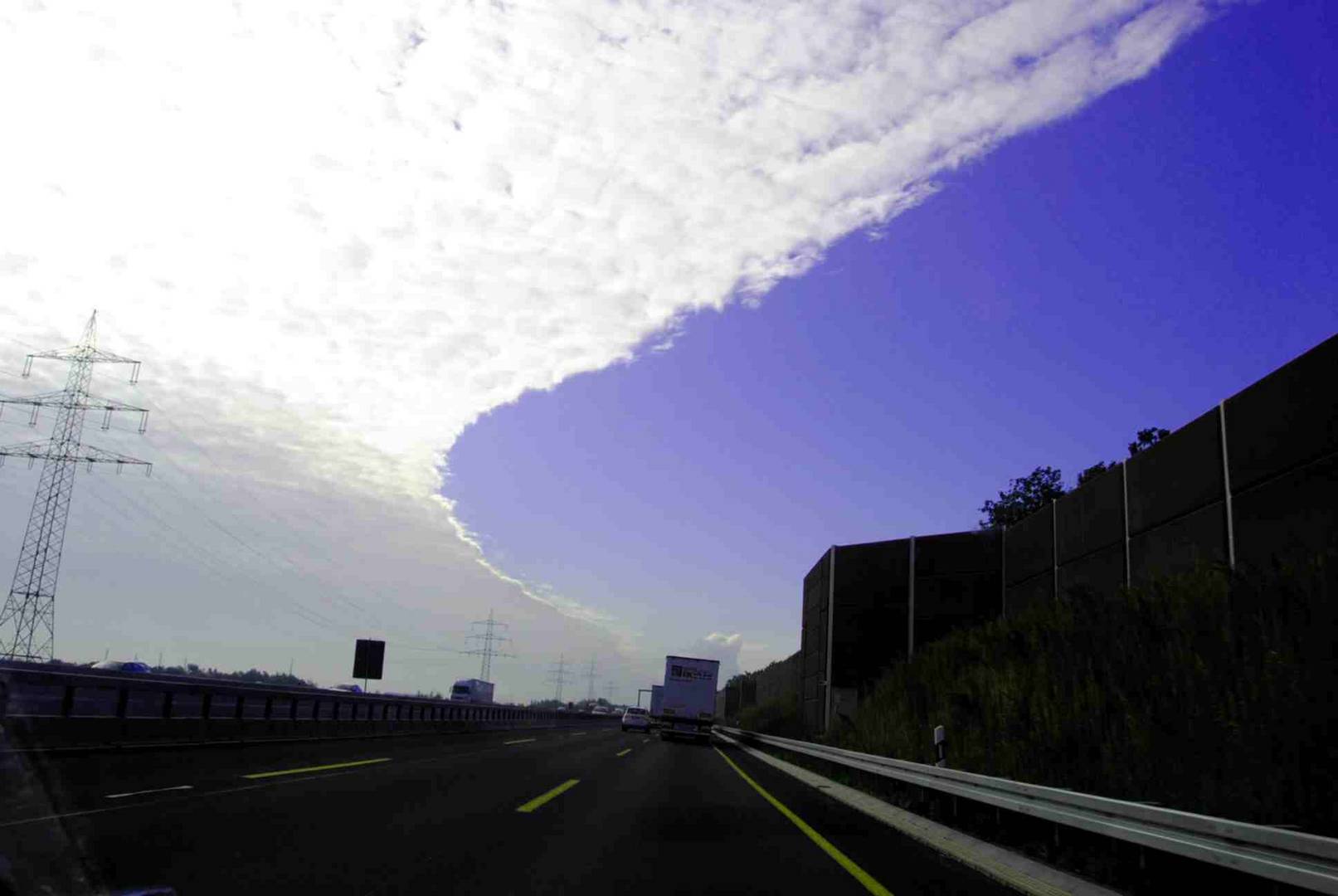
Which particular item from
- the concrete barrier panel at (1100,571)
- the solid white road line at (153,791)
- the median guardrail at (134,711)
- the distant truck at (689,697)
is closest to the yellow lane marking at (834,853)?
the concrete barrier panel at (1100,571)

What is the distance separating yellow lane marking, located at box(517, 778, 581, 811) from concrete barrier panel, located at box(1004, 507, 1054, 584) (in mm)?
13338

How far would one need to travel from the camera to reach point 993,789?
10.6 m

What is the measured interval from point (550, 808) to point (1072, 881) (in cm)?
670

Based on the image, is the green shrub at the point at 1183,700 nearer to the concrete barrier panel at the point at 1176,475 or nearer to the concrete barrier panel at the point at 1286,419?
the concrete barrier panel at the point at 1286,419

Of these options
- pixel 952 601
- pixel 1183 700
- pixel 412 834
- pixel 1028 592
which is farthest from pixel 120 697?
pixel 952 601

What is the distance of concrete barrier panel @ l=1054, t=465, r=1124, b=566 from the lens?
1909cm

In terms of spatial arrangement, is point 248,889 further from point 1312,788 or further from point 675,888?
point 1312,788

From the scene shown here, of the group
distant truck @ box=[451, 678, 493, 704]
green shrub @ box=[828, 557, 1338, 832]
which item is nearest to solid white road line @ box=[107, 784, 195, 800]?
green shrub @ box=[828, 557, 1338, 832]

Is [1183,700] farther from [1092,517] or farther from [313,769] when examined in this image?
[313,769]

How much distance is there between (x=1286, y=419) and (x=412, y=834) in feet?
39.3

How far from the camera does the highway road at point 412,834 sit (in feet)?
24.5

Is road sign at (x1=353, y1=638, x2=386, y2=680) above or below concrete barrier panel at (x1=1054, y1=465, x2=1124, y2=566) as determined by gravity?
below

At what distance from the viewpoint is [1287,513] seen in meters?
12.5

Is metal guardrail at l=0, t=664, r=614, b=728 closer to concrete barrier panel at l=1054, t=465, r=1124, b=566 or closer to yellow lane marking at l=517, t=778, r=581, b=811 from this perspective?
yellow lane marking at l=517, t=778, r=581, b=811
